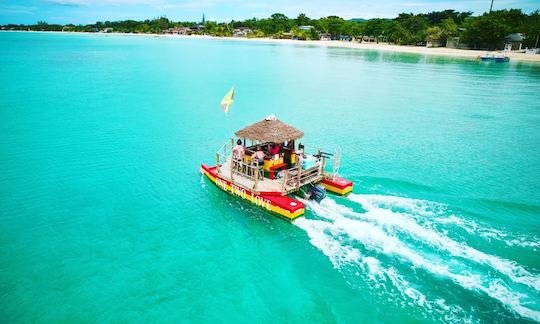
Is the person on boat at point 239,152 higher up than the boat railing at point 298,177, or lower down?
higher up

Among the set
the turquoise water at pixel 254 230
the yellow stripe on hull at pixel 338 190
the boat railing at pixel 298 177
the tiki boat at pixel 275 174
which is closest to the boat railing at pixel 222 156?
the tiki boat at pixel 275 174

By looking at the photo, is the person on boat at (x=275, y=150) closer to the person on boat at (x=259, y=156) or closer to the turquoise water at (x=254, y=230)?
the person on boat at (x=259, y=156)

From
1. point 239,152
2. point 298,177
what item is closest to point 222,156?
point 239,152

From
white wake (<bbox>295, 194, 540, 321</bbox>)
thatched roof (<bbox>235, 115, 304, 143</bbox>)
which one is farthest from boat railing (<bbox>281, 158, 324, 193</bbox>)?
thatched roof (<bbox>235, 115, 304, 143</bbox>)

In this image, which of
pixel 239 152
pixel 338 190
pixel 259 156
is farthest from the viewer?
pixel 338 190

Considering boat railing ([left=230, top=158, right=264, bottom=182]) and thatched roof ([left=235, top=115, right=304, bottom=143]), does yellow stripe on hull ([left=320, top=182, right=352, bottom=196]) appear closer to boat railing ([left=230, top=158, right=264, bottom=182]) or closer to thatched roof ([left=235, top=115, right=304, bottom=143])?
thatched roof ([left=235, top=115, right=304, bottom=143])

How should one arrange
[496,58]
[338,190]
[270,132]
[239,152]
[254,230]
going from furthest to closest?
[496,58]
[338,190]
[239,152]
[270,132]
[254,230]

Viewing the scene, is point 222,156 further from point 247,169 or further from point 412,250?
point 412,250
